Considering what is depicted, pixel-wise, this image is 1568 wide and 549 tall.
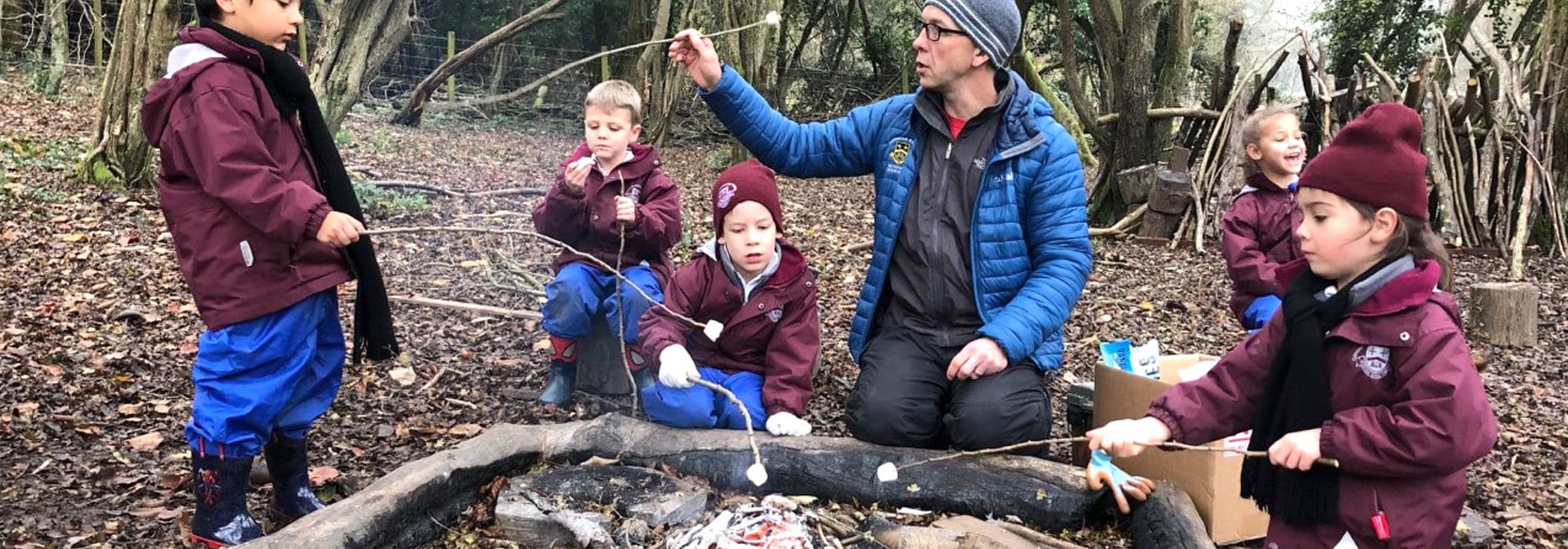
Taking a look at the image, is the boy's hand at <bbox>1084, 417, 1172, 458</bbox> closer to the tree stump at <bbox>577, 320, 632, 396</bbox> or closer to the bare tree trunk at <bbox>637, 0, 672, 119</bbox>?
the tree stump at <bbox>577, 320, 632, 396</bbox>

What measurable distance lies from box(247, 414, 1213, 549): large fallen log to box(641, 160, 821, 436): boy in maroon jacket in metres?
0.20

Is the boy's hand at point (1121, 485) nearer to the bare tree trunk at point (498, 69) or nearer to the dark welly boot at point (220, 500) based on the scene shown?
the dark welly boot at point (220, 500)

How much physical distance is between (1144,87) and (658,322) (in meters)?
6.84

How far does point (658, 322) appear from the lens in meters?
3.53

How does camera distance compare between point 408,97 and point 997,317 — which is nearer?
point 997,317

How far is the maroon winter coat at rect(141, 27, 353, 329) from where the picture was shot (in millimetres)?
2658

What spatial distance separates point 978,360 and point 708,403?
887mm

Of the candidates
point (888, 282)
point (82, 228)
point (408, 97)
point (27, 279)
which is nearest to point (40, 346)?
point (27, 279)

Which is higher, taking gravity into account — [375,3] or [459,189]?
[375,3]

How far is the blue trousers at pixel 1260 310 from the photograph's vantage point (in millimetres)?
3947

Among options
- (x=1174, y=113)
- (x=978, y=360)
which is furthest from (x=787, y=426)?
(x=1174, y=113)

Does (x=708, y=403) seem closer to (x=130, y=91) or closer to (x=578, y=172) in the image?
(x=578, y=172)

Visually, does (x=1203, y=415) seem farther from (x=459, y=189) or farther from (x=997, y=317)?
(x=459, y=189)

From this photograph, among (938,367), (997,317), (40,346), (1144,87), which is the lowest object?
(40,346)
